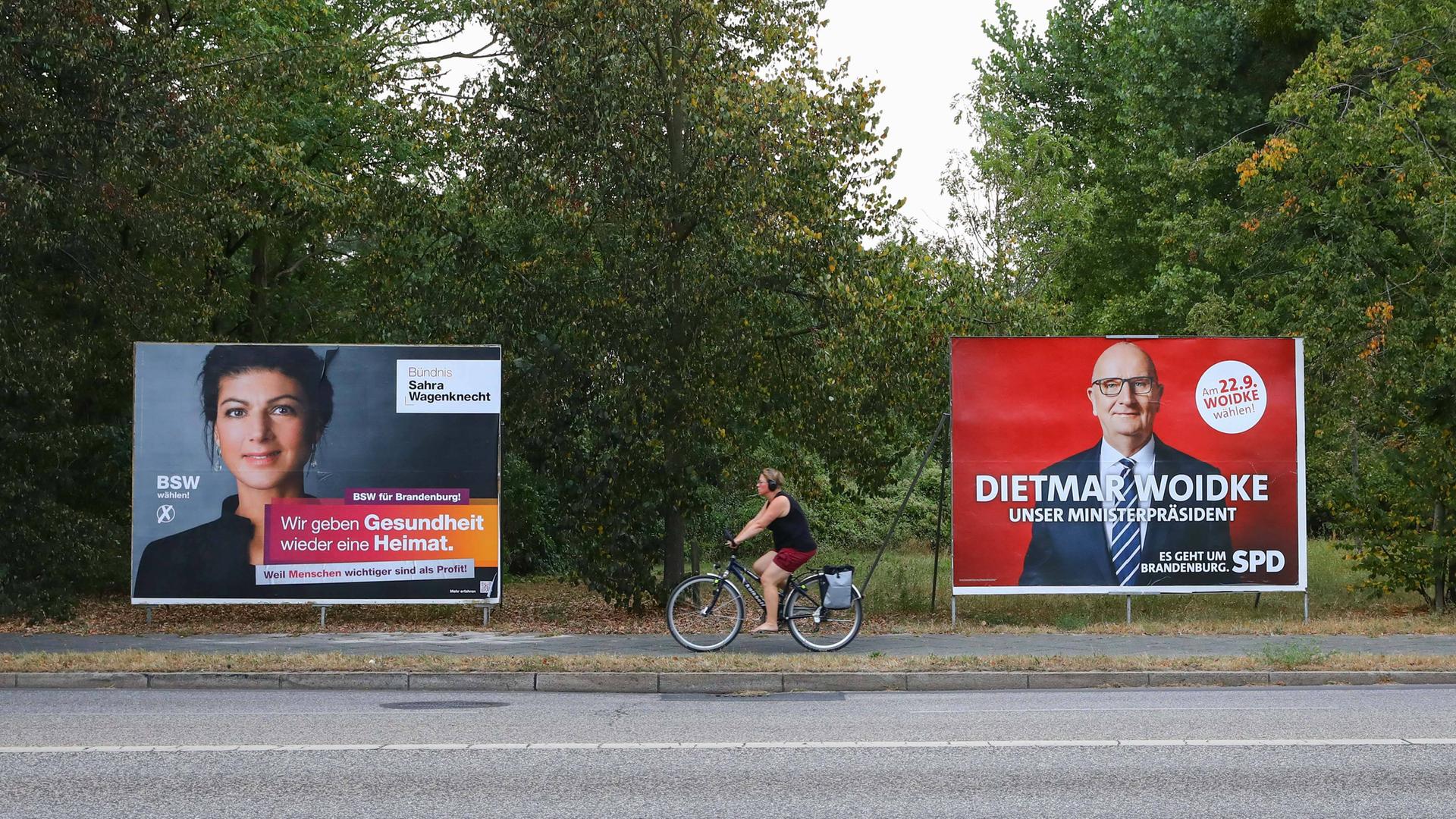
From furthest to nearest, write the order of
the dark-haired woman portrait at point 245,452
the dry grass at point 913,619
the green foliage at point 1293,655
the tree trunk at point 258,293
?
the tree trunk at point 258,293 < the dark-haired woman portrait at point 245,452 < the dry grass at point 913,619 < the green foliage at point 1293,655

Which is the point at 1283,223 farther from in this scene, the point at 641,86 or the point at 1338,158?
the point at 641,86

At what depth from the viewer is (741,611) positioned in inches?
526

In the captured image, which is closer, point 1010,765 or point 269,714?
point 1010,765

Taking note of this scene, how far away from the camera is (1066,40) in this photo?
44.7 m

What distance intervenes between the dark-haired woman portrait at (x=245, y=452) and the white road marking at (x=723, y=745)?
7.42 metres

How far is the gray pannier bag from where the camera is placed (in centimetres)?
1333

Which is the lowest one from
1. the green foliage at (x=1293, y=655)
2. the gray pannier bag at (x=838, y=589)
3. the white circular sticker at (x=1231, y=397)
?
the green foliage at (x=1293, y=655)

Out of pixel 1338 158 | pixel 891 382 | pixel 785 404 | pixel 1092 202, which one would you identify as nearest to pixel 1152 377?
Answer: pixel 891 382

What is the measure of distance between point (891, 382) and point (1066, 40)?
31.3 meters

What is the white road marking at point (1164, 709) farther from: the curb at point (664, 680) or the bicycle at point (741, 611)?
the bicycle at point (741, 611)

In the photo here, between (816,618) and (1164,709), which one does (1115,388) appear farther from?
(1164,709)

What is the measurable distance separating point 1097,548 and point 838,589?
3889 mm

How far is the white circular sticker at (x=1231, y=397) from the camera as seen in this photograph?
1584 cm

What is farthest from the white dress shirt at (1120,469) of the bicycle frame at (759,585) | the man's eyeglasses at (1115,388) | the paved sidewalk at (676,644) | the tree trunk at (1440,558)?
the bicycle frame at (759,585)
